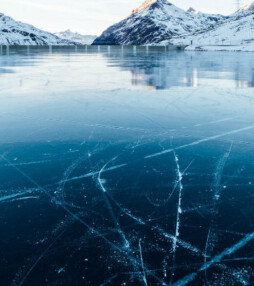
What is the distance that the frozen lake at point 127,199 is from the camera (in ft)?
7.66

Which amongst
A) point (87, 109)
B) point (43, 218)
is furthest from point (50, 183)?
point (87, 109)

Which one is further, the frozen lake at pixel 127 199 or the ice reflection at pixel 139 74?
the ice reflection at pixel 139 74

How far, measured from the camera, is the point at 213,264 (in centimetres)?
236

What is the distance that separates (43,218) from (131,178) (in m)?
1.32

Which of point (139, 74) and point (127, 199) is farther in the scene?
point (139, 74)

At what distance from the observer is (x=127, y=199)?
3.35 meters

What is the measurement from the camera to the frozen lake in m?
2.33

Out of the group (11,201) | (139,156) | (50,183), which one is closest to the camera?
(11,201)

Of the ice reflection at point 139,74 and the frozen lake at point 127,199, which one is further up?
the ice reflection at point 139,74

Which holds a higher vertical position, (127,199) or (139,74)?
(139,74)

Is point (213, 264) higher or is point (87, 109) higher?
point (87, 109)

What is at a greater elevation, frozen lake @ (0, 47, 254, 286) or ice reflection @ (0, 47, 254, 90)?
ice reflection @ (0, 47, 254, 90)

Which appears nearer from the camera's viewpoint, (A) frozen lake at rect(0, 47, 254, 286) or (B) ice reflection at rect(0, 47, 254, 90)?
(A) frozen lake at rect(0, 47, 254, 286)

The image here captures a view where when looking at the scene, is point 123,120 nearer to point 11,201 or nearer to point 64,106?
point 64,106
